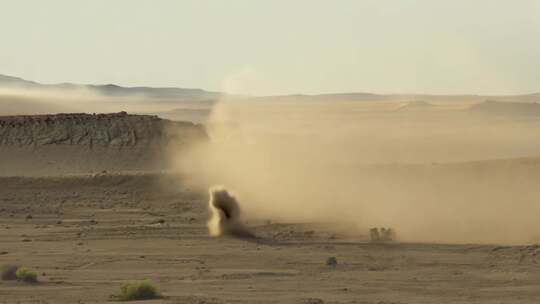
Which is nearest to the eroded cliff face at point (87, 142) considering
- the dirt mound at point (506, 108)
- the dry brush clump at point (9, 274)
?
the dry brush clump at point (9, 274)

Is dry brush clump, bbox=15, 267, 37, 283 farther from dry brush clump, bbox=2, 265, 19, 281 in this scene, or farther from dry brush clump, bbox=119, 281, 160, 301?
dry brush clump, bbox=119, 281, 160, 301

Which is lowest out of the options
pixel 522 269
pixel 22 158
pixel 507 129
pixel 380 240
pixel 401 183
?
pixel 522 269

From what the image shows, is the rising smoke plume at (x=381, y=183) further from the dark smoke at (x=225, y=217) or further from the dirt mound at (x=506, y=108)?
the dirt mound at (x=506, y=108)

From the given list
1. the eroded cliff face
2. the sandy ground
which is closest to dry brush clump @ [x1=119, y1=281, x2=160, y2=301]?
the sandy ground

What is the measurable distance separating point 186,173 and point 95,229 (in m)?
25.9

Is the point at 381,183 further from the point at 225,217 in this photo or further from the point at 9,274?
the point at 9,274

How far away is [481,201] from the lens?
46.3 meters

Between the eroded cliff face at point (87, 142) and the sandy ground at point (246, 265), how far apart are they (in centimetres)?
3237

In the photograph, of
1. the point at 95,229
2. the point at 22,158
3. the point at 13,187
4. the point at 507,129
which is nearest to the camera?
the point at 95,229

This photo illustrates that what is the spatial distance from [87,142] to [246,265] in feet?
182

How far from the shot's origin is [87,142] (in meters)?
86.7

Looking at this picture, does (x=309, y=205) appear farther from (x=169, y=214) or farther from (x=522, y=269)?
(x=522, y=269)

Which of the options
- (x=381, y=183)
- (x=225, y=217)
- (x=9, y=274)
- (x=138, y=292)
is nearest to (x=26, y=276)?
(x=9, y=274)

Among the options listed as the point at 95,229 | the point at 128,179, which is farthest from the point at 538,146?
the point at 95,229
